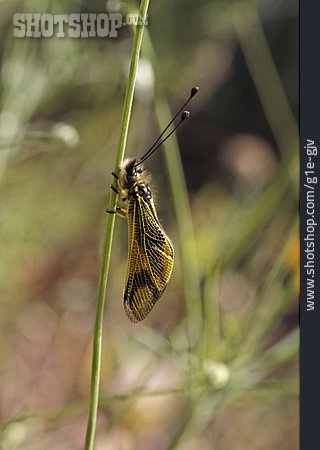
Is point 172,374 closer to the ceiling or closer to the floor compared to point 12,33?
closer to the floor

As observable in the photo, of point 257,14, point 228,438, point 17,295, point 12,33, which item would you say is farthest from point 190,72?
point 228,438

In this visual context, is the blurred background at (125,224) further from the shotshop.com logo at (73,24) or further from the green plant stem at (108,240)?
the green plant stem at (108,240)

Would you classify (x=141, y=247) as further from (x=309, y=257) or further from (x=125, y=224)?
(x=125, y=224)

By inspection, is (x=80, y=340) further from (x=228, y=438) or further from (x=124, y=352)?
(x=228, y=438)

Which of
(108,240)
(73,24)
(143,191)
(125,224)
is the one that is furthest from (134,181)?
(125,224)

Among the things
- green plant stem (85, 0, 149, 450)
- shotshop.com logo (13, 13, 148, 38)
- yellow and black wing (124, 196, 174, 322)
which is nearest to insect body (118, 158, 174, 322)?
yellow and black wing (124, 196, 174, 322)

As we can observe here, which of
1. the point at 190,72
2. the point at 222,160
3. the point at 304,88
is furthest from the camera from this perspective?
the point at 222,160

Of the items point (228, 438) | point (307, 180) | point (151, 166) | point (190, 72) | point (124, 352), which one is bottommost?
point (228, 438)

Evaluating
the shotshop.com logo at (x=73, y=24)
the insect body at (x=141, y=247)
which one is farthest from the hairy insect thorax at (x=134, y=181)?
the shotshop.com logo at (x=73, y=24)
